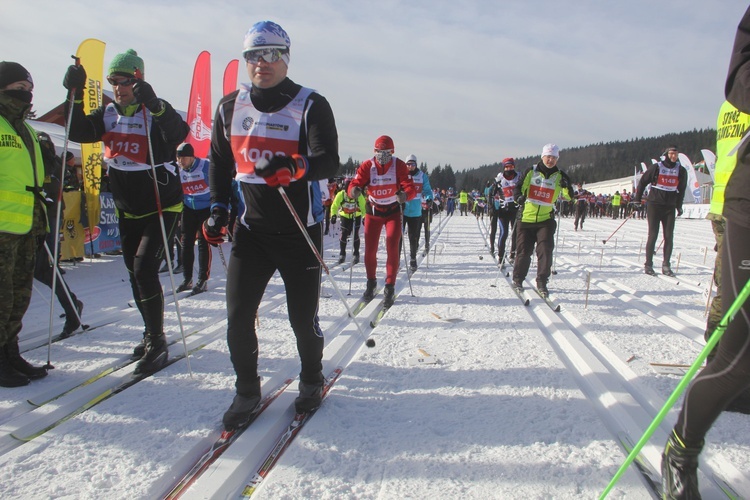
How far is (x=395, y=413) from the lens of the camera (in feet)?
8.66

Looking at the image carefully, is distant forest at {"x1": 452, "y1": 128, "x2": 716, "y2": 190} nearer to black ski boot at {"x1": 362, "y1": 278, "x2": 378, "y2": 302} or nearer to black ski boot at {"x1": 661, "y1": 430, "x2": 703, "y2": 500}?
black ski boot at {"x1": 362, "y1": 278, "x2": 378, "y2": 302}

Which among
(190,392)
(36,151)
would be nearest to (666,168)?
(190,392)

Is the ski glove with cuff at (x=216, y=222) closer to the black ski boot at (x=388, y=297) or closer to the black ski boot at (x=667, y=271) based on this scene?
the black ski boot at (x=388, y=297)

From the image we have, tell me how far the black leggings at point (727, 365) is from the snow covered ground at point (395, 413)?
42 cm

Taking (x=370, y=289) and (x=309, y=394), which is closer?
(x=309, y=394)

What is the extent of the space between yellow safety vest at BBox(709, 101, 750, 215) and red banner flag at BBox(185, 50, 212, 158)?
Result: 37.7 feet

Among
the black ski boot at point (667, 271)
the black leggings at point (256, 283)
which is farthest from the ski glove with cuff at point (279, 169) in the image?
the black ski boot at point (667, 271)

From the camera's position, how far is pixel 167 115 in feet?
10.3

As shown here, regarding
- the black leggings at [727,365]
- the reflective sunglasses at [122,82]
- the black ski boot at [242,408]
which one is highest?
the reflective sunglasses at [122,82]

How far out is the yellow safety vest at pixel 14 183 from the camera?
9.30 feet

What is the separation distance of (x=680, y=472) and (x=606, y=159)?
157225 millimetres

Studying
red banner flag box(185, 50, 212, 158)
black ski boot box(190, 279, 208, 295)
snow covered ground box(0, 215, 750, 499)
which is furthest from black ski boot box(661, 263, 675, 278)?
red banner flag box(185, 50, 212, 158)

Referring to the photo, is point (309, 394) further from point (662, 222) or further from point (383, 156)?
point (662, 222)

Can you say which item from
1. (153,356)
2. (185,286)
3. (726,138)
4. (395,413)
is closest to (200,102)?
(185,286)
